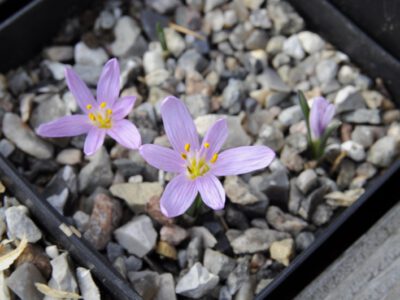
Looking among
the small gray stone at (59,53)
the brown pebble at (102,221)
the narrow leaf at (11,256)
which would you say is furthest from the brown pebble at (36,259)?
the small gray stone at (59,53)

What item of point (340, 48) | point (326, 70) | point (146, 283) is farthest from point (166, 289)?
point (340, 48)

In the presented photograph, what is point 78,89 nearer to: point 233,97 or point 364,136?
point 233,97

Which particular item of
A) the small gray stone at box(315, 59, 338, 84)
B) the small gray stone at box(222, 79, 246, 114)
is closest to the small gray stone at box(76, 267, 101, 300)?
the small gray stone at box(222, 79, 246, 114)

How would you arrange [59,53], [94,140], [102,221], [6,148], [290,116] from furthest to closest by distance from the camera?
[59,53], [290,116], [6,148], [102,221], [94,140]

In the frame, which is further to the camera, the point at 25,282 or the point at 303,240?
the point at 303,240

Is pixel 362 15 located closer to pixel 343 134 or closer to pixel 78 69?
pixel 343 134

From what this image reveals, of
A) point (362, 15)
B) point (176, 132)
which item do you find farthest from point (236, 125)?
point (362, 15)
